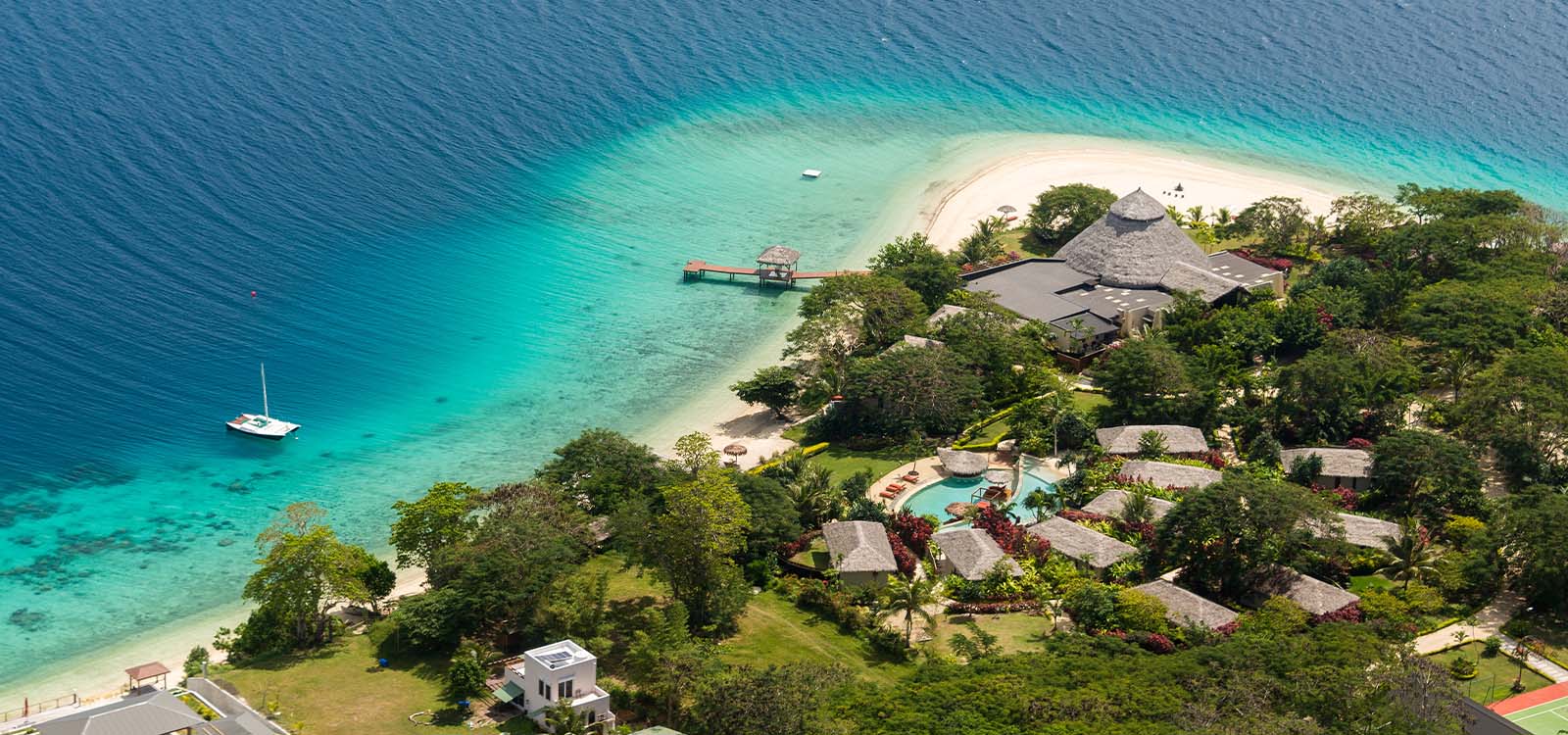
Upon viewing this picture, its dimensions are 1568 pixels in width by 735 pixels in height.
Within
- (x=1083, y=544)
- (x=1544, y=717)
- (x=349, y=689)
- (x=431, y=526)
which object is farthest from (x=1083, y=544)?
(x=349, y=689)

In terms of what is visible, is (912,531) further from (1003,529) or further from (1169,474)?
(1169,474)

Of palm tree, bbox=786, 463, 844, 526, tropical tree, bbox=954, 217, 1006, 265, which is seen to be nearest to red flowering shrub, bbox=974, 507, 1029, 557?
palm tree, bbox=786, 463, 844, 526

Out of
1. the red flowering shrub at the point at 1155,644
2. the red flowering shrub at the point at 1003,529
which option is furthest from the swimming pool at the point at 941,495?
the red flowering shrub at the point at 1155,644

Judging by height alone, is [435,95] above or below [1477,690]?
above

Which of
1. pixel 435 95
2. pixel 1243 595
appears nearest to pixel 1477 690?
pixel 1243 595

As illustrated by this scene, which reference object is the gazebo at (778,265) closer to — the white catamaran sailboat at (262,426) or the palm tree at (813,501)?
the white catamaran sailboat at (262,426)

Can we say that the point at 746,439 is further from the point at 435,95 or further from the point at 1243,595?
the point at 435,95
